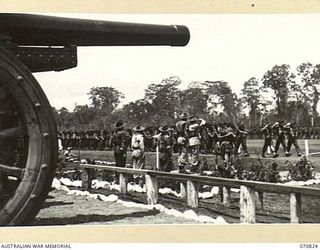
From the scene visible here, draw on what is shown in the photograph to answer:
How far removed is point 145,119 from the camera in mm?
3156

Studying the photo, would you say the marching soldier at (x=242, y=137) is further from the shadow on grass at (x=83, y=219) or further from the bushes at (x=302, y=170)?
the shadow on grass at (x=83, y=219)

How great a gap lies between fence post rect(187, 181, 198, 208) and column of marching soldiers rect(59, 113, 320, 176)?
1.23ft

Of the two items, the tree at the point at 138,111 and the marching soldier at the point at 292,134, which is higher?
the tree at the point at 138,111

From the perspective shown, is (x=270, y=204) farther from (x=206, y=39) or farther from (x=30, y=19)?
(x=30, y=19)

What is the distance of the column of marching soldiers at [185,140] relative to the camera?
299 centimetres

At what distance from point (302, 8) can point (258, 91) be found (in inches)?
19.1

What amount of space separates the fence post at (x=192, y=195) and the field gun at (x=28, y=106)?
0.95m

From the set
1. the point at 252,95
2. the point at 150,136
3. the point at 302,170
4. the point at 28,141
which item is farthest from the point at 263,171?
the point at 28,141

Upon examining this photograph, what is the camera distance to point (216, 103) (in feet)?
9.87

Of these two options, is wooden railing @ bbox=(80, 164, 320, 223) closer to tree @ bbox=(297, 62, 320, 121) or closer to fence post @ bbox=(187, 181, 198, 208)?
fence post @ bbox=(187, 181, 198, 208)

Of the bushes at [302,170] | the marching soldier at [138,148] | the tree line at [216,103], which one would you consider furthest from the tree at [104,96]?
the bushes at [302,170]

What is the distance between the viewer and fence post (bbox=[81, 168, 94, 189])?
3193 mm

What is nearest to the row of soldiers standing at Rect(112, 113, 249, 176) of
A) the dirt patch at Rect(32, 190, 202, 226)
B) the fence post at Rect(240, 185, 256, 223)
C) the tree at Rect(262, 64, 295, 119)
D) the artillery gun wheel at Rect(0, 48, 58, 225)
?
the tree at Rect(262, 64, 295, 119)

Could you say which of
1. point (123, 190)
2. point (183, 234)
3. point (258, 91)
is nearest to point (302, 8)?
point (258, 91)
